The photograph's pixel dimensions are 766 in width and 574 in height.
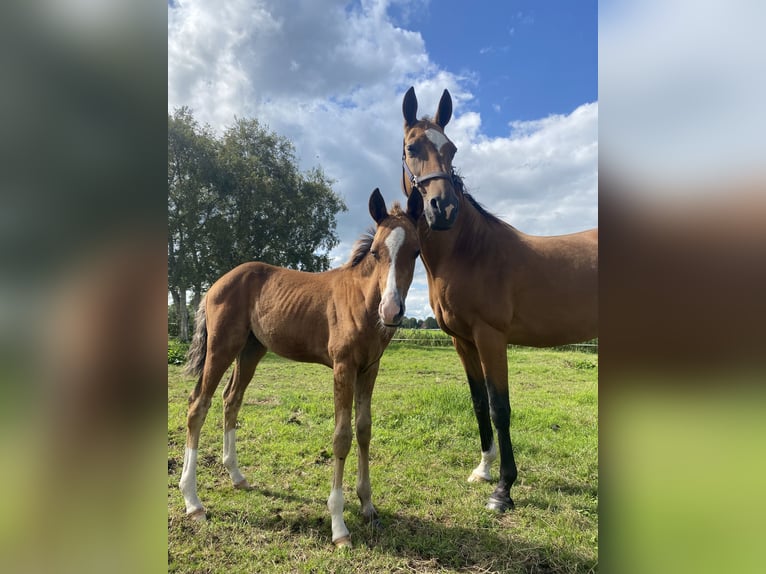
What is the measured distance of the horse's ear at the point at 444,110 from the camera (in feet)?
12.4

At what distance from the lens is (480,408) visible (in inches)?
167

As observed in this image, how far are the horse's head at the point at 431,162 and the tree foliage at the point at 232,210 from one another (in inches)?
423

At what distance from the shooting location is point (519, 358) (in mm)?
13875

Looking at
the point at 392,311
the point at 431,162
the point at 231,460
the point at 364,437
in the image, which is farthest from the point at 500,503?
the point at 431,162

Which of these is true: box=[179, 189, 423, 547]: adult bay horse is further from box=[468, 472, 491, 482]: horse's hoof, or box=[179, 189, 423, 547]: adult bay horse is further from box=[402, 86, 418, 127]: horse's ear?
box=[468, 472, 491, 482]: horse's hoof

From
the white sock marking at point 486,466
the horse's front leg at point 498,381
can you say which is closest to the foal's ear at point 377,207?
the horse's front leg at point 498,381

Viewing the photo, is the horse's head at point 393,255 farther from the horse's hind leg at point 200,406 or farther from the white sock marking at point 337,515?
the horse's hind leg at point 200,406

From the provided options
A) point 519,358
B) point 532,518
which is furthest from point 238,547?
point 519,358

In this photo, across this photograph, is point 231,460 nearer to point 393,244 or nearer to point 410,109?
point 393,244

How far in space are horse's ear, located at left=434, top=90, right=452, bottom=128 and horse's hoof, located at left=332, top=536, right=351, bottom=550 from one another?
144 inches

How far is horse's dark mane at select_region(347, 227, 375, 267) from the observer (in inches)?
140

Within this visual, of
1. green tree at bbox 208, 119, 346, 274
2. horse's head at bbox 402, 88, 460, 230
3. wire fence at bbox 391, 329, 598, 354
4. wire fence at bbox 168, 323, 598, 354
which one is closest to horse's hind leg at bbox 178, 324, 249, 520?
horse's head at bbox 402, 88, 460, 230

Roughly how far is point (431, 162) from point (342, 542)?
305cm
